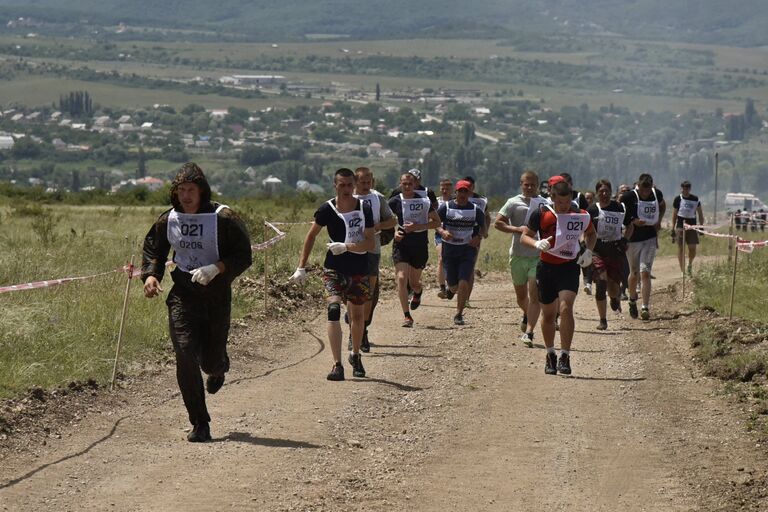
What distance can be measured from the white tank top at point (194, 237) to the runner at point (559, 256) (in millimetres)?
3913

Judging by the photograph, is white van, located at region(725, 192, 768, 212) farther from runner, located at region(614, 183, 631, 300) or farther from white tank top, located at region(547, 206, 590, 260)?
white tank top, located at region(547, 206, 590, 260)

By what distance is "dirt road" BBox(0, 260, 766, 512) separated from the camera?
9453 mm

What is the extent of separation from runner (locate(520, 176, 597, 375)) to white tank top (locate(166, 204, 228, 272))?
3.91m

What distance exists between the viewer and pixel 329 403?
1248cm

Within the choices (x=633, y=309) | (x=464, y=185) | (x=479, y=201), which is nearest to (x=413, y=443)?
(x=464, y=185)

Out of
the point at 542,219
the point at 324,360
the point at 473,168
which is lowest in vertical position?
the point at 473,168

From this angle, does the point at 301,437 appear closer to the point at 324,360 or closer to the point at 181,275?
the point at 181,275

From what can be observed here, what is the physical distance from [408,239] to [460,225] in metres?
0.64

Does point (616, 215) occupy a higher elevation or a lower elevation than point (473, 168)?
higher

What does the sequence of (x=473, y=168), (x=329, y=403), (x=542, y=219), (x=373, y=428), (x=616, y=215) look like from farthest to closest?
(x=473, y=168), (x=616, y=215), (x=542, y=219), (x=329, y=403), (x=373, y=428)

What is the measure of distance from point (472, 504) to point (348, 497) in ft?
2.41

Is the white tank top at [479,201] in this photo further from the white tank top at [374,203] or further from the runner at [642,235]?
the white tank top at [374,203]

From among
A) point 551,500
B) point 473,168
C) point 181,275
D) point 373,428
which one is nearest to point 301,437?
point 373,428

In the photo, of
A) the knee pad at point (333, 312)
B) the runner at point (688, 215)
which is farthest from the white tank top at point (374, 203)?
the runner at point (688, 215)
